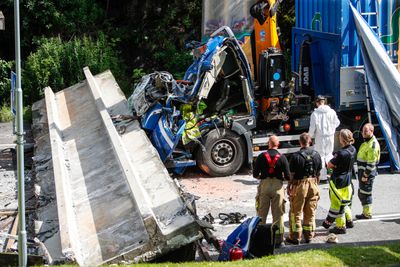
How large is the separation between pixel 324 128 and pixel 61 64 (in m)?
9.40

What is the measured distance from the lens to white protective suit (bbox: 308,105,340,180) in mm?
13180

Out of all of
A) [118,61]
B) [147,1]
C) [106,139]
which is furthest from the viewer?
[147,1]

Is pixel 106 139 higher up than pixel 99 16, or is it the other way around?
pixel 99 16

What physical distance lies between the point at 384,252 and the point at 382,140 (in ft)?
18.3

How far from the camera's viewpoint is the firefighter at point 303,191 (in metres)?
9.90

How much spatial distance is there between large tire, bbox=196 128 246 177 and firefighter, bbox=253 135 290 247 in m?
3.86

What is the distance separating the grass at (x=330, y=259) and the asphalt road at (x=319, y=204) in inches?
47.9

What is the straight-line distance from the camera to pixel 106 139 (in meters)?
13.7

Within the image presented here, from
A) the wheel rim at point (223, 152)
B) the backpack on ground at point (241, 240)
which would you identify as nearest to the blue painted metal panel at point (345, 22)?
the wheel rim at point (223, 152)

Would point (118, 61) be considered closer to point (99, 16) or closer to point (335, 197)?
point (99, 16)

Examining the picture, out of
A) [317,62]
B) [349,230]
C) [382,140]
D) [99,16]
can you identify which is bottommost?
[349,230]

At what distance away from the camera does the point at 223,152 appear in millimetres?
13945

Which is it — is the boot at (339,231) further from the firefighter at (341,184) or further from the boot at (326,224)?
the boot at (326,224)

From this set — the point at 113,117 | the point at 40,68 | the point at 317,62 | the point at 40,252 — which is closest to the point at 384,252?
the point at 40,252
